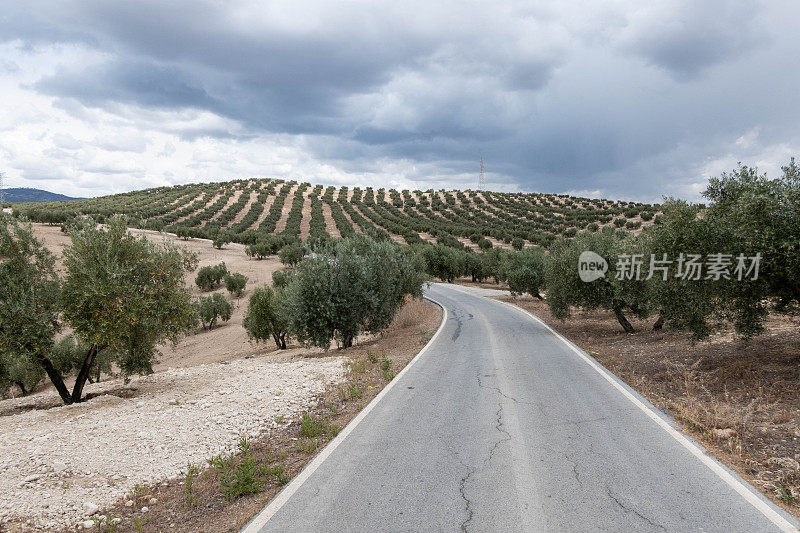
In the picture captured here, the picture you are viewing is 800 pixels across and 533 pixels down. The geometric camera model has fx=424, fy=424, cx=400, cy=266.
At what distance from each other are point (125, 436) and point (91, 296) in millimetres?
4745

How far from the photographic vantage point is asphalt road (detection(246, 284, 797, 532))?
4020mm

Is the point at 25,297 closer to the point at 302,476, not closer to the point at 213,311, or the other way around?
the point at 302,476

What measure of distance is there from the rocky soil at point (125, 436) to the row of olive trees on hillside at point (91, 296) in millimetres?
1454

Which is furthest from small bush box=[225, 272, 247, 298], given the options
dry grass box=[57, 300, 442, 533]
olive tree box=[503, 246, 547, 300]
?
dry grass box=[57, 300, 442, 533]

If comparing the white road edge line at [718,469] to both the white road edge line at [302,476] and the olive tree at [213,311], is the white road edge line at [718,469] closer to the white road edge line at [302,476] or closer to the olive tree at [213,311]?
the white road edge line at [302,476]

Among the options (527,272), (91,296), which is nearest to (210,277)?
(527,272)

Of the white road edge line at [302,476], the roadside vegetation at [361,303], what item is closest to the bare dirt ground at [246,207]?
the roadside vegetation at [361,303]

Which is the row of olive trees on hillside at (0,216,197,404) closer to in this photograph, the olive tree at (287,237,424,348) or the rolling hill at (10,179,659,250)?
the olive tree at (287,237,424,348)

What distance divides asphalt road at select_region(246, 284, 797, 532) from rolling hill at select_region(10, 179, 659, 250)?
1958 inches

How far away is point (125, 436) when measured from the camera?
6.64 metres

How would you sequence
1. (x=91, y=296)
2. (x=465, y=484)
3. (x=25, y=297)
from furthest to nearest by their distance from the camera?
(x=91, y=296)
(x=25, y=297)
(x=465, y=484)

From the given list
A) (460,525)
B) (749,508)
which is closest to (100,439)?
(460,525)

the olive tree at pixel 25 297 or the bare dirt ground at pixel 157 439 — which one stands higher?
the olive tree at pixel 25 297

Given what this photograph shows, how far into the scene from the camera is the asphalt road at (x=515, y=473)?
4020mm
